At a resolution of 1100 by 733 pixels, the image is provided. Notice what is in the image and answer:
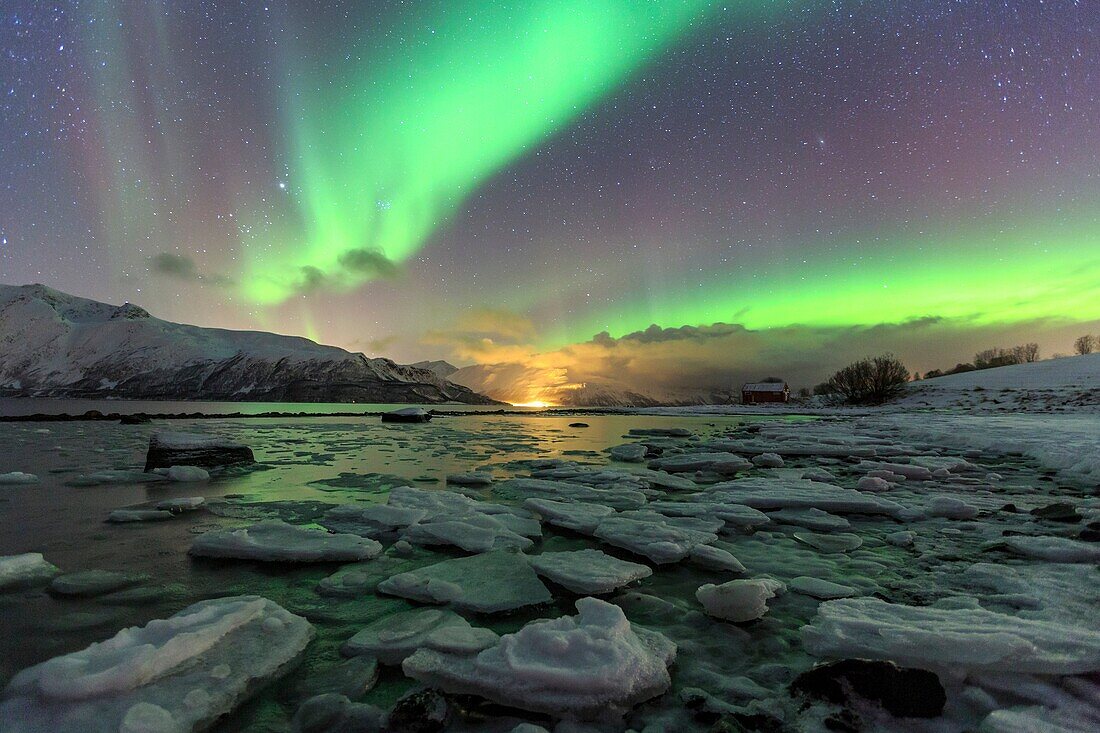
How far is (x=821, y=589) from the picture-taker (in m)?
2.97

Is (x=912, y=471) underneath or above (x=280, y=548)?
underneath

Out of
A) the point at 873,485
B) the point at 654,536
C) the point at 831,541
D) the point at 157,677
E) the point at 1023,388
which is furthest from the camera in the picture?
the point at 1023,388

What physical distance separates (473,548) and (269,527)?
1930 millimetres

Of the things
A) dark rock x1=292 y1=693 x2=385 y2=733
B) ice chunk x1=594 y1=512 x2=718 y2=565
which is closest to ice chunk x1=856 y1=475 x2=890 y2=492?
ice chunk x1=594 y1=512 x2=718 y2=565

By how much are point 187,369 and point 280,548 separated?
218313 millimetres

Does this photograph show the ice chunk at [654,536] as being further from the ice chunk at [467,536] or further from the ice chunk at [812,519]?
the ice chunk at [812,519]

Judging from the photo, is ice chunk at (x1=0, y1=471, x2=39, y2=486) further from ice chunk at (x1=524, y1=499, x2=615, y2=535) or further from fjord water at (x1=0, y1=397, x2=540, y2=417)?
fjord water at (x1=0, y1=397, x2=540, y2=417)

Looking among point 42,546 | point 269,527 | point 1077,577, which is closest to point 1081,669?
point 1077,577

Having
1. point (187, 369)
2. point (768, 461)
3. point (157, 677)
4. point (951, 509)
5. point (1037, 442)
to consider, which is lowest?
point (768, 461)

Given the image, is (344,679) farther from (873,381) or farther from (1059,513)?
(873,381)

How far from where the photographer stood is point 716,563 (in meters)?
3.53

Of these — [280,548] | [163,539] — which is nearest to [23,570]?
[163,539]

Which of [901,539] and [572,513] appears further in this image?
[572,513]

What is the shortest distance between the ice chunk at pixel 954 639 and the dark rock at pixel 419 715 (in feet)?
5.98
